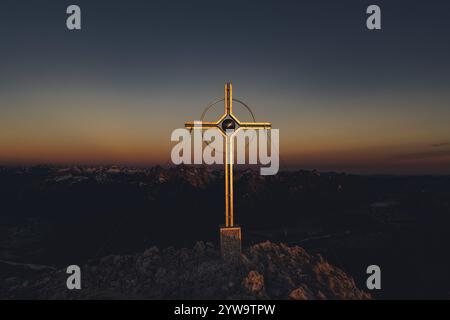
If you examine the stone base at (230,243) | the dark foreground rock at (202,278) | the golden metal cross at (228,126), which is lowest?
the dark foreground rock at (202,278)

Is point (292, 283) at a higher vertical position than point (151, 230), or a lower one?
higher

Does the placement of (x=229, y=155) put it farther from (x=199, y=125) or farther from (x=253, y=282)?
(x=253, y=282)

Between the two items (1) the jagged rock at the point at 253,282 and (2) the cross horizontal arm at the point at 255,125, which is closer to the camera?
(1) the jagged rock at the point at 253,282

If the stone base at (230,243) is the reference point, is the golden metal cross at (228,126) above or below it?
above

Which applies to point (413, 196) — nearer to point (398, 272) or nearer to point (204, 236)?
point (398, 272)

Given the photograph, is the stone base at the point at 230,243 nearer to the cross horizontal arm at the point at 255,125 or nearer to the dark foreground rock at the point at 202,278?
the dark foreground rock at the point at 202,278

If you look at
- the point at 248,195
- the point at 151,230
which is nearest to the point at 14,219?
the point at 151,230

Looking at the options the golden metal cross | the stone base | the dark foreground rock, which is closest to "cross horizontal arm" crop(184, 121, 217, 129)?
the golden metal cross

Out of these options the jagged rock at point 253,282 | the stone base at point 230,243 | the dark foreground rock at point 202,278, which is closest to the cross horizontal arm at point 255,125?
the stone base at point 230,243
